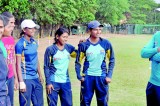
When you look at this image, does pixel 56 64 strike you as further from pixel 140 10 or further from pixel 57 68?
pixel 140 10

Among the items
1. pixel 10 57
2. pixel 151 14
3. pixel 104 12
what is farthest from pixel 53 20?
pixel 151 14

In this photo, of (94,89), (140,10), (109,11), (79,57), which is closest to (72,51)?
(79,57)

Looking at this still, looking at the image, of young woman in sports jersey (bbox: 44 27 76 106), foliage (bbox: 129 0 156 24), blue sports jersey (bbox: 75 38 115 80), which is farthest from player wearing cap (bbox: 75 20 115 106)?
foliage (bbox: 129 0 156 24)

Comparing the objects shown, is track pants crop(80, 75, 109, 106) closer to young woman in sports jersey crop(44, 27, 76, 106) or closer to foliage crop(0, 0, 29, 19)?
young woman in sports jersey crop(44, 27, 76, 106)

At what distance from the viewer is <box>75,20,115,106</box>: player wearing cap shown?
569 centimetres

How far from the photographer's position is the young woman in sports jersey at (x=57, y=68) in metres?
5.63

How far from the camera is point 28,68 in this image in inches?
219

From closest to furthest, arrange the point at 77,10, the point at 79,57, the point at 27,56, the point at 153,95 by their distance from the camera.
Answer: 1. the point at 153,95
2. the point at 27,56
3. the point at 79,57
4. the point at 77,10

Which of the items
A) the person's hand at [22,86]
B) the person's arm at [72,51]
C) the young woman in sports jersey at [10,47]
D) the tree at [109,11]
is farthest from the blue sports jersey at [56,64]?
the tree at [109,11]

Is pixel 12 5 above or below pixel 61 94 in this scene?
above

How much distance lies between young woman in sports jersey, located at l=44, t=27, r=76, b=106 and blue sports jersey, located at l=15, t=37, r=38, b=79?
0.18m

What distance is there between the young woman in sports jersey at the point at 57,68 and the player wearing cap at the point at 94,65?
235mm

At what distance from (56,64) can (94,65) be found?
1.93ft

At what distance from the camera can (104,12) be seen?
71.4 m
